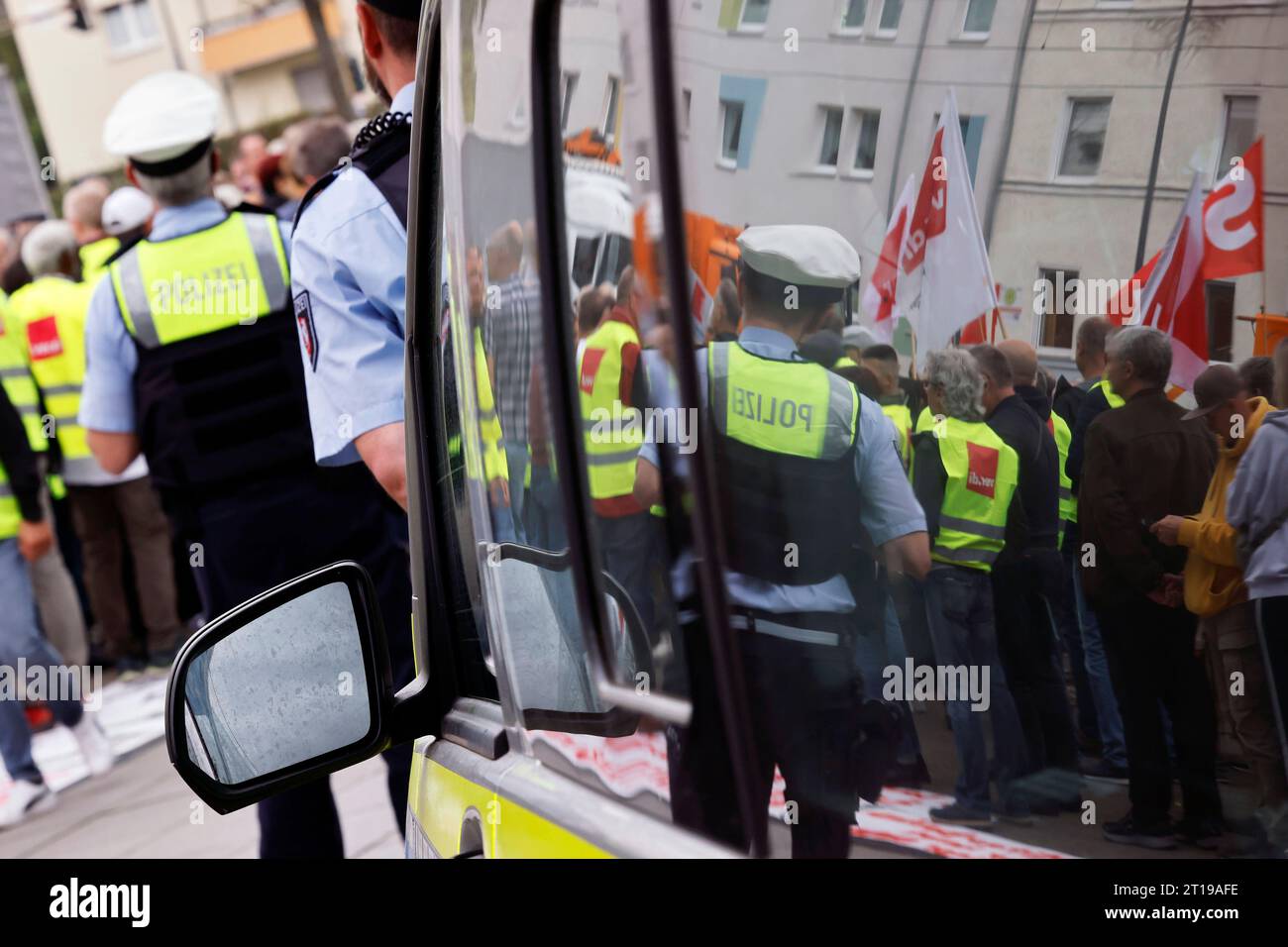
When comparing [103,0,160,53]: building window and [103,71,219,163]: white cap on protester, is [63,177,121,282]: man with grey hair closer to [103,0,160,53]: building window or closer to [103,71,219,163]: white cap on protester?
[103,71,219,163]: white cap on protester

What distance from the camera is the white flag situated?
935mm

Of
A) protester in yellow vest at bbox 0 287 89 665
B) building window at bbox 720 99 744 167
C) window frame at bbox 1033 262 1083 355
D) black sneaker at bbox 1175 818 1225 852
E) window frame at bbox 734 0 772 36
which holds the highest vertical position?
window frame at bbox 734 0 772 36

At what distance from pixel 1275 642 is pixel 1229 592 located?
4cm

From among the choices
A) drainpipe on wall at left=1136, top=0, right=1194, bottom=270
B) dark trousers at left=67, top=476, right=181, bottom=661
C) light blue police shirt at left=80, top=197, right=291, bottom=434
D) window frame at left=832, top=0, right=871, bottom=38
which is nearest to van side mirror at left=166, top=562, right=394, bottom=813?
window frame at left=832, top=0, right=871, bottom=38

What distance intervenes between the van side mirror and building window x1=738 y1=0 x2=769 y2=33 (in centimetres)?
88

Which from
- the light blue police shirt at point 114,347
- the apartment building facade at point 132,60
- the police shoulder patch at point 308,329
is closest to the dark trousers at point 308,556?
the light blue police shirt at point 114,347

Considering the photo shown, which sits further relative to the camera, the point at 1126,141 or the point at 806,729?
the point at 806,729

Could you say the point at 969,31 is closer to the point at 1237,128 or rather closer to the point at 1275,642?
the point at 1237,128

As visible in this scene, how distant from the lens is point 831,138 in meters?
0.98

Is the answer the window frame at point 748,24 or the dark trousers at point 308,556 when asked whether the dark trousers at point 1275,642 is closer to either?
the window frame at point 748,24

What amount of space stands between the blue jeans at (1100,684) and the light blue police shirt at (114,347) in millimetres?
2855

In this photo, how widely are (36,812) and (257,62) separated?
1234 inches

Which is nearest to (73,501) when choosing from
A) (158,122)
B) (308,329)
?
(158,122)
